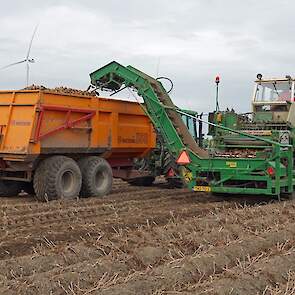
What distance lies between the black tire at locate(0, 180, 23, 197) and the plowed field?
151 centimetres

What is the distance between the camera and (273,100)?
12.8m

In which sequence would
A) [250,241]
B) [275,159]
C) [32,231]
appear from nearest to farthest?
[250,241] → [32,231] → [275,159]

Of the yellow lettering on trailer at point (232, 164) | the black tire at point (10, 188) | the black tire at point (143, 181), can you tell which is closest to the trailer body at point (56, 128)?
the black tire at point (10, 188)

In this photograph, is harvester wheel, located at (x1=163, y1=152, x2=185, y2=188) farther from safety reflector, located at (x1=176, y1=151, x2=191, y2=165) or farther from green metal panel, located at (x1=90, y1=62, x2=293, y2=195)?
safety reflector, located at (x1=176, y1=151, x2=191, y2=165)

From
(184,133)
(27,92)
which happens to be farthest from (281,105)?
(27,92)

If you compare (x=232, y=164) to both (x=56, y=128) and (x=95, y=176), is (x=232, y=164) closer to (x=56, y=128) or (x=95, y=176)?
(x=95, y=176)

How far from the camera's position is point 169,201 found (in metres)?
11.2

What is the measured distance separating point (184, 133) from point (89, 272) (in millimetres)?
6815

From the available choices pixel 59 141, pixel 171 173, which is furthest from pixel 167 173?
pixel 59 141

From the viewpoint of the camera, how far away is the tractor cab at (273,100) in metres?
12.1

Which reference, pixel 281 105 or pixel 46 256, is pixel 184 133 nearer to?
pixel 281 105

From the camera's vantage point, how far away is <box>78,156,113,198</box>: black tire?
1142cm

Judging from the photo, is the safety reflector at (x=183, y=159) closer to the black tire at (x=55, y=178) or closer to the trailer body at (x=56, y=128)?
the trailer body at (x=56, y=128)

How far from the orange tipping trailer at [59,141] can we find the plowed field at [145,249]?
2.30 feet
